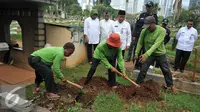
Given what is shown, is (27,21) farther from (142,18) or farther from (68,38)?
(142,18)

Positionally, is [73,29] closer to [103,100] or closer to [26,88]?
[26,88]

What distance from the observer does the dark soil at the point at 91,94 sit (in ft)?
12.1

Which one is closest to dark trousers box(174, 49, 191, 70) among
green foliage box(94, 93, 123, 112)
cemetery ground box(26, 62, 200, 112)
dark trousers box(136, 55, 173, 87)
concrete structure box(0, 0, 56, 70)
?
cemetery ground box(26, 62, 200, 112)

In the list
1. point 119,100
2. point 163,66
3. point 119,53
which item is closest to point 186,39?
point 163,66

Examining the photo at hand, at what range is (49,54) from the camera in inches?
151

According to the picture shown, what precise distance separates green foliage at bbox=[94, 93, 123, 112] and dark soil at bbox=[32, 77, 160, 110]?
160 mm

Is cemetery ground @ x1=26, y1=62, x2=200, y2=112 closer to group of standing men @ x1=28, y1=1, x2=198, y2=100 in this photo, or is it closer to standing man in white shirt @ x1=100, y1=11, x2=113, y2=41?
group of standing men @ x1=28, y1=1, x2=198, y2=100

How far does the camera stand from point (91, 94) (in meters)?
4.02

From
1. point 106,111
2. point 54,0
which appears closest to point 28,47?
point 54,0

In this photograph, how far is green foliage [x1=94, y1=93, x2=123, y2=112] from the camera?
11.5 feet

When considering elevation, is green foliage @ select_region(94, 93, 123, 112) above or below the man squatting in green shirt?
below

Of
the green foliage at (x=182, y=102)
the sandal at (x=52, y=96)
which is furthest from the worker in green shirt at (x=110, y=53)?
the green foliage at (x=182, y=102)

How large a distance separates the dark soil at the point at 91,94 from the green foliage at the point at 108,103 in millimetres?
160

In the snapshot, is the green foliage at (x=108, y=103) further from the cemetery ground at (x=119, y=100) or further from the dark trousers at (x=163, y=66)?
the dark trousers at (x=163, y=66)
